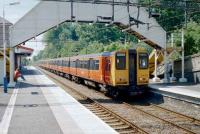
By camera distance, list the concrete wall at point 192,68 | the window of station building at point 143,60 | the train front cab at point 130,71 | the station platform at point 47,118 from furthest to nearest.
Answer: the concrete wall at point 192,68, the window of station building at point 143,60, the train front cab at point 130,71, the station platform at point 47,118

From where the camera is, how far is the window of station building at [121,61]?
24.6 m

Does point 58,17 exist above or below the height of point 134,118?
above

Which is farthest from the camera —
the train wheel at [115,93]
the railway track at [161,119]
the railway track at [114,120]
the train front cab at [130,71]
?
the train wheel at [115,93]

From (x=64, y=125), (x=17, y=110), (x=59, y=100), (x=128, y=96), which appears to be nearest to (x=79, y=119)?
(x=64, y=125)

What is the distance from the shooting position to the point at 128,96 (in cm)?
2723

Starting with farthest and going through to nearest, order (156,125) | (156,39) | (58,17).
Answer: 1. (156,39)
2. (58,17)
3. (156,125)

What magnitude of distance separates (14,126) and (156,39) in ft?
71.4

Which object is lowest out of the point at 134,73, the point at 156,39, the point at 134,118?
the point at 134,118

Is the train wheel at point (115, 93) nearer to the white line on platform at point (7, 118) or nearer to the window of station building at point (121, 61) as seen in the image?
the window of station building at point (121, 61)

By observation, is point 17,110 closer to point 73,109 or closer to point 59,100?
point 73,109

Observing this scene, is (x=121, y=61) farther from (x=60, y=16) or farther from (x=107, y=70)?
(x=60, y=16)

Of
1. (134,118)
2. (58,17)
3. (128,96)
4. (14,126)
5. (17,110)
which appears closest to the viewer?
(14,126)

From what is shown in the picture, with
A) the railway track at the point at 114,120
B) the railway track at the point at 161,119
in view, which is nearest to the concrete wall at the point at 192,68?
the railway track at the point at 114,120

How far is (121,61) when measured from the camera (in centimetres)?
2469
